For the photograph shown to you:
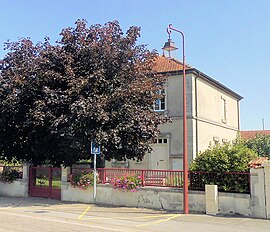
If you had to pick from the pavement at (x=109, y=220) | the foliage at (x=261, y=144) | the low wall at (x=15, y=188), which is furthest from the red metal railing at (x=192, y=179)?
the foliage at (x=261, y=144)

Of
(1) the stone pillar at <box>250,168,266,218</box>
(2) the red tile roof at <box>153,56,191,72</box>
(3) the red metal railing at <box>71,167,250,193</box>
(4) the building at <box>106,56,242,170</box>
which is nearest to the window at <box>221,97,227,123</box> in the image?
(4) the building at <box>106,56,242,170</box>

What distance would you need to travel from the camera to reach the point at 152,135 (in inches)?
638

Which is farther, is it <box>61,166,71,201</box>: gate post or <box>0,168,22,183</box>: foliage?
<box>0,168,22,183</box>: foliage

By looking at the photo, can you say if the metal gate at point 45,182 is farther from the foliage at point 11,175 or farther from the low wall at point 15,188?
the foliage at point 11,175

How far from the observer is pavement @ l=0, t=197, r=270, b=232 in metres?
10.3

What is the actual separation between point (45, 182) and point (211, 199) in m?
9.01

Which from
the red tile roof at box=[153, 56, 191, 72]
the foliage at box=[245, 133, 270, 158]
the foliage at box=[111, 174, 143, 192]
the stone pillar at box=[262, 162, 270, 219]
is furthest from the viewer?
the foliage at box=[245, 133, 270, 158]

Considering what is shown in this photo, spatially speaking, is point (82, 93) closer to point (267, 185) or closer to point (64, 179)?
point (64, 179)

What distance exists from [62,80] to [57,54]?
4.60ft

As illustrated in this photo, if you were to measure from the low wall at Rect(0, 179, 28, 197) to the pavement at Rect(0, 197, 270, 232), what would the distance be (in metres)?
3.29

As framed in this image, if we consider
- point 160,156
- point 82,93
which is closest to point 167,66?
point 160,156

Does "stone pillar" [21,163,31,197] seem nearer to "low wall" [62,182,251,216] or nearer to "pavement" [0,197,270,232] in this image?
"low wall" [62,182,251,216]

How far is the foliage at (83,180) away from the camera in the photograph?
15906 millimetres

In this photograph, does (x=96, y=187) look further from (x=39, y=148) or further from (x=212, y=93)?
(x=212, y=93)
